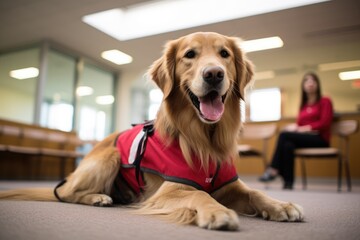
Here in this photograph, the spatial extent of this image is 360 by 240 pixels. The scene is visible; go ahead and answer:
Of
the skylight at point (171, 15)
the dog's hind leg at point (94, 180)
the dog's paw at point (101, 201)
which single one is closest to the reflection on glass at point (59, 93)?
the skylight at point (171, 15)

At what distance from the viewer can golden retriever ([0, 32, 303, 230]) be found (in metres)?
1.50

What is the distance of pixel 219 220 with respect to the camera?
113 cm

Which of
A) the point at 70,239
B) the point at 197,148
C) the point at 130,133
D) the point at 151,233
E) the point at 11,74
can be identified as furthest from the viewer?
the point at 11,74

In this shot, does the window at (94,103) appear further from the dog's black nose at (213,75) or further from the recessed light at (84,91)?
the dog's black nose at (213,75)

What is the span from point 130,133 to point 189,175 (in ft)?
2.09

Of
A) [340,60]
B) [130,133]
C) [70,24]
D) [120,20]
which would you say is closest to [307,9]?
[340,60]

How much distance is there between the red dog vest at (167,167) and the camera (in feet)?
5.14

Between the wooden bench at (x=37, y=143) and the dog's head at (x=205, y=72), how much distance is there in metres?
5.34

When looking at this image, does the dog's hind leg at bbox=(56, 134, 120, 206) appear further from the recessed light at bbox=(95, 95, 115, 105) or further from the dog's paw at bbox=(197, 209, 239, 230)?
the recessed light at bbox=(95, 95, 115, 105)

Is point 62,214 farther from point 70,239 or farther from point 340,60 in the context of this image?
point 340,60

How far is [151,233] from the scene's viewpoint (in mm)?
1069

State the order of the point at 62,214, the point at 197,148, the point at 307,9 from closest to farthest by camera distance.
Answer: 1. the point at 62,214
2. the point at 197,148
3. the point at 307,9

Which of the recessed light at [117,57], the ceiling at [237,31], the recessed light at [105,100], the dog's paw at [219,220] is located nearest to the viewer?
the dog's paw at [219,220]

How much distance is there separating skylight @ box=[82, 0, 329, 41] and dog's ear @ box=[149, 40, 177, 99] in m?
5.51
